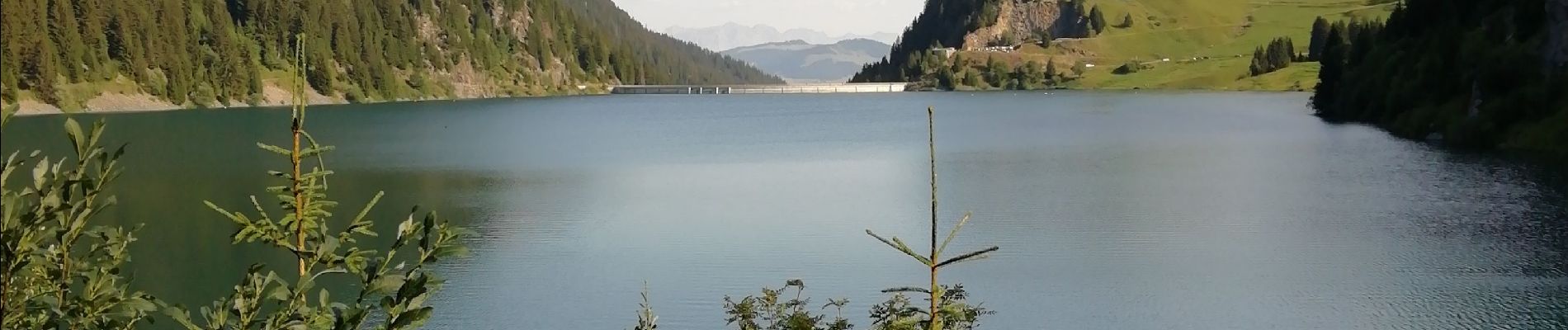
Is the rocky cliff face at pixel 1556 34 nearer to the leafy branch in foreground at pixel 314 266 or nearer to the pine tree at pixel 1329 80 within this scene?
the pine tree at pixel 1329 80

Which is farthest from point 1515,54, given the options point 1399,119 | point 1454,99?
point 1399,119

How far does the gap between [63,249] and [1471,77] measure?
250 feet

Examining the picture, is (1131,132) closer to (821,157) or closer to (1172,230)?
(821,157)

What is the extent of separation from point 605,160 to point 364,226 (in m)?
68.0

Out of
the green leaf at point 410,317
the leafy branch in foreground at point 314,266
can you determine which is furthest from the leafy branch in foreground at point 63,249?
the green leaf at point 410,317

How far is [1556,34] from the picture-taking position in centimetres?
6769

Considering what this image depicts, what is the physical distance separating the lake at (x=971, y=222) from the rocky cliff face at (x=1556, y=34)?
6.74 metres

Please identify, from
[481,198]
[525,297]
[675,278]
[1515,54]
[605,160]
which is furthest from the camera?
[605,160]

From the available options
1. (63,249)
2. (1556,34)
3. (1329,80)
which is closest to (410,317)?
(63,249)

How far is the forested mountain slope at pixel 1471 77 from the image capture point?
2589 inches

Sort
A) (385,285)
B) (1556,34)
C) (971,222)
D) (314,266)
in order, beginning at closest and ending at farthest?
(385,285)
(314,266)
(971,222)
(1556,34)

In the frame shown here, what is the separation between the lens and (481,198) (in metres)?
53.0

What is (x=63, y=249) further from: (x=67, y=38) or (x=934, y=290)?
(x=67, y=38)

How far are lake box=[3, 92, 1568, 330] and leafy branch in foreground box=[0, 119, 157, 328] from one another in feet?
6.09
